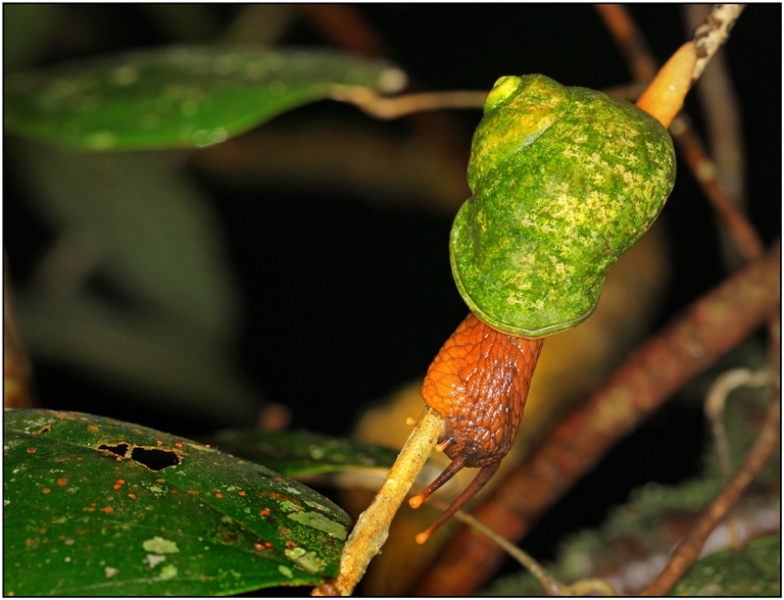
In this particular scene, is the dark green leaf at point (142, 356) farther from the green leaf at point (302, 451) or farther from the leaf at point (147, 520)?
the leaf at point (147, 520)

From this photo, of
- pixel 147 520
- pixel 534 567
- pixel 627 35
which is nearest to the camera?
pixel 147 520

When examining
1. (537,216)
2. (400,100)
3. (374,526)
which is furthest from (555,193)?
(400,100)

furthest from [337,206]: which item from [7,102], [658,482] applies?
[658,482]

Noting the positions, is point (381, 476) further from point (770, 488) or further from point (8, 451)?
point (770, 488)

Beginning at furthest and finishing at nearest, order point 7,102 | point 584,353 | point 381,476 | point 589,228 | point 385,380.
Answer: point 385,380, point 584,353, point 7,102, point 381,476, point 589,228

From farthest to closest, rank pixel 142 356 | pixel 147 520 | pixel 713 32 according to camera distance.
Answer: pixel 142 356, pixel 713 32, pixel 147 520

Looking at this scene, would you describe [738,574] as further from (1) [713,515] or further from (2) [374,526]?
(2) [374,526]
